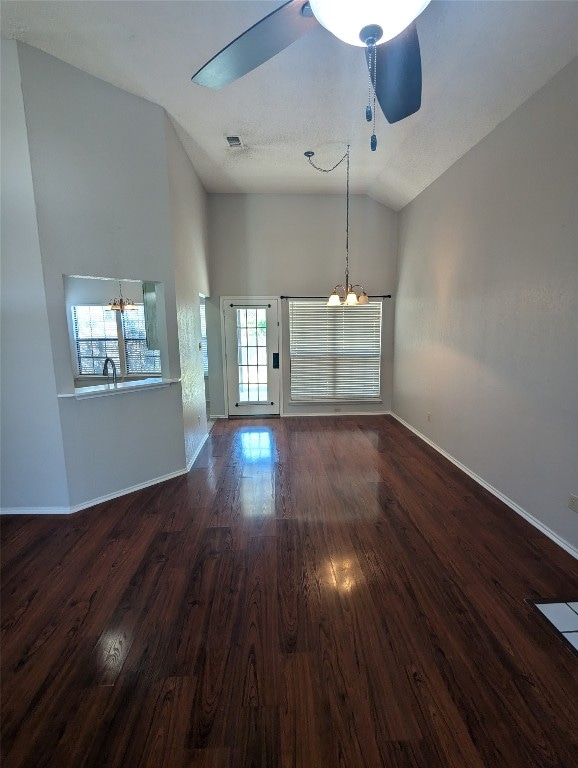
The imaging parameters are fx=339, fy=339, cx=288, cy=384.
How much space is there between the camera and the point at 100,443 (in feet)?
9.68

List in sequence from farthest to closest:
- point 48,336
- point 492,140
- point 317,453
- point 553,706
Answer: point 317,453 < point 492,140 < point 48,336 < point 553,706

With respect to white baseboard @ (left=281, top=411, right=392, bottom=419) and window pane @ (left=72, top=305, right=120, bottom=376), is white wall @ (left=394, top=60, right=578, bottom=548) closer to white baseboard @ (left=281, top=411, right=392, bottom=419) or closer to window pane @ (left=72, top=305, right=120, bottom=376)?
white baseboard @ (left=281, top=411, right=392, bottom=419)

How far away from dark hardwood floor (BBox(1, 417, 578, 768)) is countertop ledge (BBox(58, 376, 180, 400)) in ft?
3.20

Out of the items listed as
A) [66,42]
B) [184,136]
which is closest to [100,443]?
[66,42]

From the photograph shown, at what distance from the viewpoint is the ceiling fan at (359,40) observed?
1.04m

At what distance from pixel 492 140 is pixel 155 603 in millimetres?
4298

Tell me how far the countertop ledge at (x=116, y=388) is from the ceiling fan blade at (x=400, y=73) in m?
2.73

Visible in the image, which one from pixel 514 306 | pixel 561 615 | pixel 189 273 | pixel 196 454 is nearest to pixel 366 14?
pixel 514 306

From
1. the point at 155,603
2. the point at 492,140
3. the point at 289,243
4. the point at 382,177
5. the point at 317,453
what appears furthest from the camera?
the point at 289,243

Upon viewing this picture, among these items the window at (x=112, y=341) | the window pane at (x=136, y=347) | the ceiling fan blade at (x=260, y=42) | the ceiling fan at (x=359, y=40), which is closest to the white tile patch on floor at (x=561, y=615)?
the ceiling fan at (x=359, y=40)

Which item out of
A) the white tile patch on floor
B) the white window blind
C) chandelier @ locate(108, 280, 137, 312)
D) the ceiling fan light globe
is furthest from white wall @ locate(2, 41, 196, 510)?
the white tile patch on floor

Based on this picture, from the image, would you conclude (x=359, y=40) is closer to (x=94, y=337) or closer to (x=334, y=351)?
(x=94, y=337)

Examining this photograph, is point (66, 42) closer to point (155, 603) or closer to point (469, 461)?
point (155, 603)

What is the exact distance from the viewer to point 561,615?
1.77m
